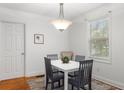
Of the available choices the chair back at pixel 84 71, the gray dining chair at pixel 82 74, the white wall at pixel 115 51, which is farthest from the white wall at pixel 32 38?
the chair back at pixel 84 71

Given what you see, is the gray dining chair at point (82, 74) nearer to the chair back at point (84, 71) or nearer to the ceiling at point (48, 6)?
the chair back at point (84, 71)

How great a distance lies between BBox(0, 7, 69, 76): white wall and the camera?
14.1 ft

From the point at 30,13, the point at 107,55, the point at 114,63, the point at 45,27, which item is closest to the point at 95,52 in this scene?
the point at 107,55

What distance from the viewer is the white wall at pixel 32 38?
4305mm

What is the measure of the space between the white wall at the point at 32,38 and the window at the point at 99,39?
1.57 meters

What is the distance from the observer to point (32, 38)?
4664 mm

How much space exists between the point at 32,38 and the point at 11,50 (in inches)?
35.4

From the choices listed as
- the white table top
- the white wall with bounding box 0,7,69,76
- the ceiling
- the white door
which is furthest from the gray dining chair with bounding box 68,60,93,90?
the white door

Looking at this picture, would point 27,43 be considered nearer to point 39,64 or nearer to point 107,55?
point 39,64

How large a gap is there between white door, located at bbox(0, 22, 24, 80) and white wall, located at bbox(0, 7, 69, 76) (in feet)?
0.64

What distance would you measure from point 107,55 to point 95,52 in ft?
1.87

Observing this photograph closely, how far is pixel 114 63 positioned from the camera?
3.51m

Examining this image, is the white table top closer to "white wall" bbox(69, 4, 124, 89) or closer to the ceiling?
"white wall" bbox(69, 4, 124, 89)

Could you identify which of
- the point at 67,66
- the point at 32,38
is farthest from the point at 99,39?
the point at 32,38
